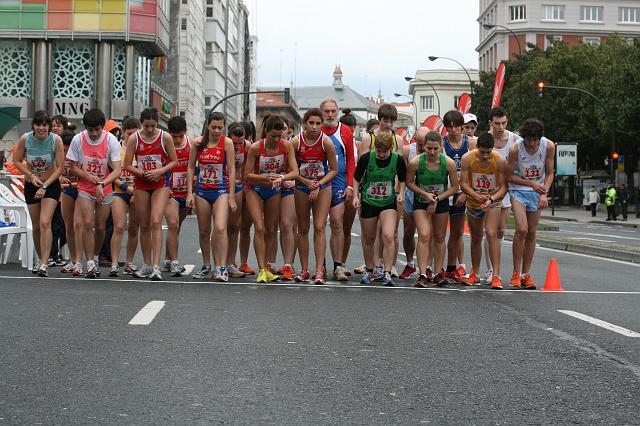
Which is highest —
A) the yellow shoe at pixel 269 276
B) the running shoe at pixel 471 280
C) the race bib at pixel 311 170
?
the race bib at pixel 311 170

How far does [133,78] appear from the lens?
55375 millimetres

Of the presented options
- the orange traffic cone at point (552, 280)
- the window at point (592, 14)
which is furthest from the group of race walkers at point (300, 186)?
the window at point (592, 14)

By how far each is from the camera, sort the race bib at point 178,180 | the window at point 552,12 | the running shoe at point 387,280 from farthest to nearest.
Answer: the window at point 552,12
the race bib at point 178,180
the running shoe at point 387,280

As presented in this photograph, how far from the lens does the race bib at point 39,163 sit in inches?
514

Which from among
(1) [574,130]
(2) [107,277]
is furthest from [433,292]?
(1) [574,130]

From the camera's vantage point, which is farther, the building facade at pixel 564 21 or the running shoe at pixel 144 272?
the building facade at pixel 564 21

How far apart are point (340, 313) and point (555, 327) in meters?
1.78

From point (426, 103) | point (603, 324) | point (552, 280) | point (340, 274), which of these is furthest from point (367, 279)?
point (426, 103)

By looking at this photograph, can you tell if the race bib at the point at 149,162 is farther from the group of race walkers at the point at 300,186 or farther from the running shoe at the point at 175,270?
the running shoe at the point at 175,270

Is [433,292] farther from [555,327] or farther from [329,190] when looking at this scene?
[555,327]

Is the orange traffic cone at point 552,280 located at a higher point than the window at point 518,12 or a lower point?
lower

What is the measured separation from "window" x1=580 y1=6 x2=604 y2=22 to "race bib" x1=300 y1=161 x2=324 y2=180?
110 meters

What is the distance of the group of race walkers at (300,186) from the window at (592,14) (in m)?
109

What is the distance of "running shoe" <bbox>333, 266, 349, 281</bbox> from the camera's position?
1307 cm
